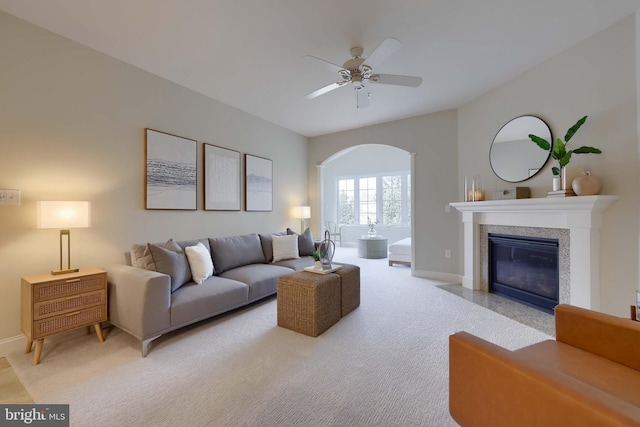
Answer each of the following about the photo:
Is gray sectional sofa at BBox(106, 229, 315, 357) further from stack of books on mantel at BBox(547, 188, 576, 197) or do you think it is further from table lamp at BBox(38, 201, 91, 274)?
stack of books on mantel at BBox(547, 188, 576, 197)

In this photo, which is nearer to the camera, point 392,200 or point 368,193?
point 392,200

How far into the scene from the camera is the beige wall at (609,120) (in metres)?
2.31

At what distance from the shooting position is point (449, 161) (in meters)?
4.30

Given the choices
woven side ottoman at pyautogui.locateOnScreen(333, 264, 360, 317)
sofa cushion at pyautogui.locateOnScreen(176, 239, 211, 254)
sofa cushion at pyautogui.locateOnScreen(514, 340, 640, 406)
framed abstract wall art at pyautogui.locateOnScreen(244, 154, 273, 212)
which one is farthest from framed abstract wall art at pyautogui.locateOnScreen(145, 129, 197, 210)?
sofa cushion at pyautogui.locateOnScreen(514, 340, 640, 406)

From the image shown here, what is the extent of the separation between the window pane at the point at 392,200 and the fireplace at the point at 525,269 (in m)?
4.00

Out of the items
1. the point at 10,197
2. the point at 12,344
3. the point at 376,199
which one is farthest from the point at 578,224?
the point at 376,199

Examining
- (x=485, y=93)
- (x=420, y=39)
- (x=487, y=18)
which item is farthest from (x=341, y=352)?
(x=485, y=93)

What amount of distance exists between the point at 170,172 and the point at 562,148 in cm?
435

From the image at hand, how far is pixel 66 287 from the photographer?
216cm

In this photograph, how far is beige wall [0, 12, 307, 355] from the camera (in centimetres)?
221

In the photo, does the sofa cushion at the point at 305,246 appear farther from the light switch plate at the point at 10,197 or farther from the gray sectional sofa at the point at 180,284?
the light switch plate at the point at 10,197

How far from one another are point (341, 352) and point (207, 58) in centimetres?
317

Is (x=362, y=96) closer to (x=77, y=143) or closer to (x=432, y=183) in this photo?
(x=432, y=183)

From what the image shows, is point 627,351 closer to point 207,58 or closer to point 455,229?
point 455,229
